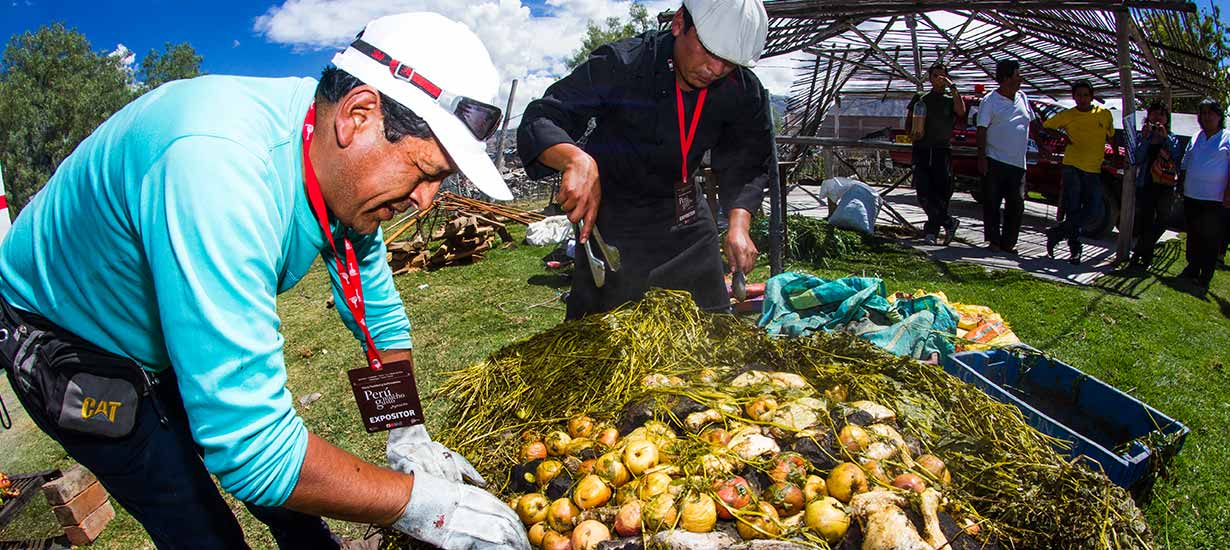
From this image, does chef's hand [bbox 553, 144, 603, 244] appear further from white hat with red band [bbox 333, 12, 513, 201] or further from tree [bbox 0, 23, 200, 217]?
tree [bbox 0, 23, 200, 217]

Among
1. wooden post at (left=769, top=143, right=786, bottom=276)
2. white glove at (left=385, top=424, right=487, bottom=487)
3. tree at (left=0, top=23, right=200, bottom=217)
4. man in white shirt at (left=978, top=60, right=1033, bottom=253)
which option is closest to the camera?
white glove at (left=385, top=424, right=487, bottom=487)

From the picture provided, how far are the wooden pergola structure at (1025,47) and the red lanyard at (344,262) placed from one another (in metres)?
2.35

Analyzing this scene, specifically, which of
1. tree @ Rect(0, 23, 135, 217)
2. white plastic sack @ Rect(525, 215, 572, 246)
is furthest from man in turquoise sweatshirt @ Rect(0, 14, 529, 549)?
tree @ Rect(0, 23, 135, 217)

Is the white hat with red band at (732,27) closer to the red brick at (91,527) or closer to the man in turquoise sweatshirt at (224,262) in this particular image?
the man in turquoise sweatshirt at (224,262)

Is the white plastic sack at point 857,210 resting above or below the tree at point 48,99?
below

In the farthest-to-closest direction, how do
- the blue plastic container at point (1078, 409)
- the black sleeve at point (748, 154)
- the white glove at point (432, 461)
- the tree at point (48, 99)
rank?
the tree at point (48, 99)
the black sleeve at point (748, 154)
the blue plastic container at point (1078, 409)
the white glove at point (432, 461)

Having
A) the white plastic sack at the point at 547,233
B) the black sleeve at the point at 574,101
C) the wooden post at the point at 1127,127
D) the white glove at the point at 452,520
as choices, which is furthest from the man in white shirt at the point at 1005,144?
the white glove at the point at 452,520

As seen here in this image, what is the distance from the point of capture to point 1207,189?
7016 millimetres

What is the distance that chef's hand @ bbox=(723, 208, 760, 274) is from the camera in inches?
116

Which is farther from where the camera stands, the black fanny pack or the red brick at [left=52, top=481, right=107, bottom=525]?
the red brick at [left=52, top=481, right=107, bottom=525]

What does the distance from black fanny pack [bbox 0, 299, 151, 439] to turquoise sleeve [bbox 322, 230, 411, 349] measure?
641 mm

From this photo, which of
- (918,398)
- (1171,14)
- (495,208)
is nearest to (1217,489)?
(918,398)

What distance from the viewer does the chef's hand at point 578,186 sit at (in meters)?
2.43

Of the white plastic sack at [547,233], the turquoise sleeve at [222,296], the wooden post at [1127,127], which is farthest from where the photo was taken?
the white plastic sack at [547,233]
